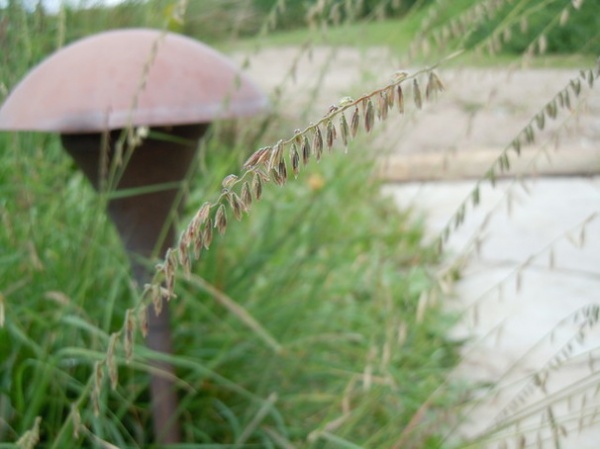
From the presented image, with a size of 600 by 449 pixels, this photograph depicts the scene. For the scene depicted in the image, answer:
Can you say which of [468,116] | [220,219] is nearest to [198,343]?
[220,219]

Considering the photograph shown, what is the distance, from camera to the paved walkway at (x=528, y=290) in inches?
75.1

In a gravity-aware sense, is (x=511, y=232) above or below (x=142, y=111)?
below

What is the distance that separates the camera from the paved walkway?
191 cm

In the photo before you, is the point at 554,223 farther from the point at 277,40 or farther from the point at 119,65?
the point at 277,40

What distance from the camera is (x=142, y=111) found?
124 cm

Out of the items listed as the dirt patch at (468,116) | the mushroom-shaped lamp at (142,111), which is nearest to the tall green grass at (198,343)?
the mushroom-shaped lamp at (142,111)

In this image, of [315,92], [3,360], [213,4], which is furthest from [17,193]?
[213,4]

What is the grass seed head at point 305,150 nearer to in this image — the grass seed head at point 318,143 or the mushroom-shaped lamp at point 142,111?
the grass seed head at point 318,143

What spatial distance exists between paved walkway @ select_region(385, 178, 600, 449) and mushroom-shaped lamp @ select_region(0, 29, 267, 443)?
0.52 m

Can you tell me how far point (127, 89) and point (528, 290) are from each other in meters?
1.85

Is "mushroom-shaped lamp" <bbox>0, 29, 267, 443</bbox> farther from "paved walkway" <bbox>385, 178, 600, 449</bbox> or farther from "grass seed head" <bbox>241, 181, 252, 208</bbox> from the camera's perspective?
"grass seed head" <bbox>241, 181, 252, 208</bbox>

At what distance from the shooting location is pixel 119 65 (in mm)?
1332

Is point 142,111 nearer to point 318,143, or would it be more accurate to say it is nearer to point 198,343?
point 198,343

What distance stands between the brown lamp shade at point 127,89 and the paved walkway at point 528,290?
0.53 m
